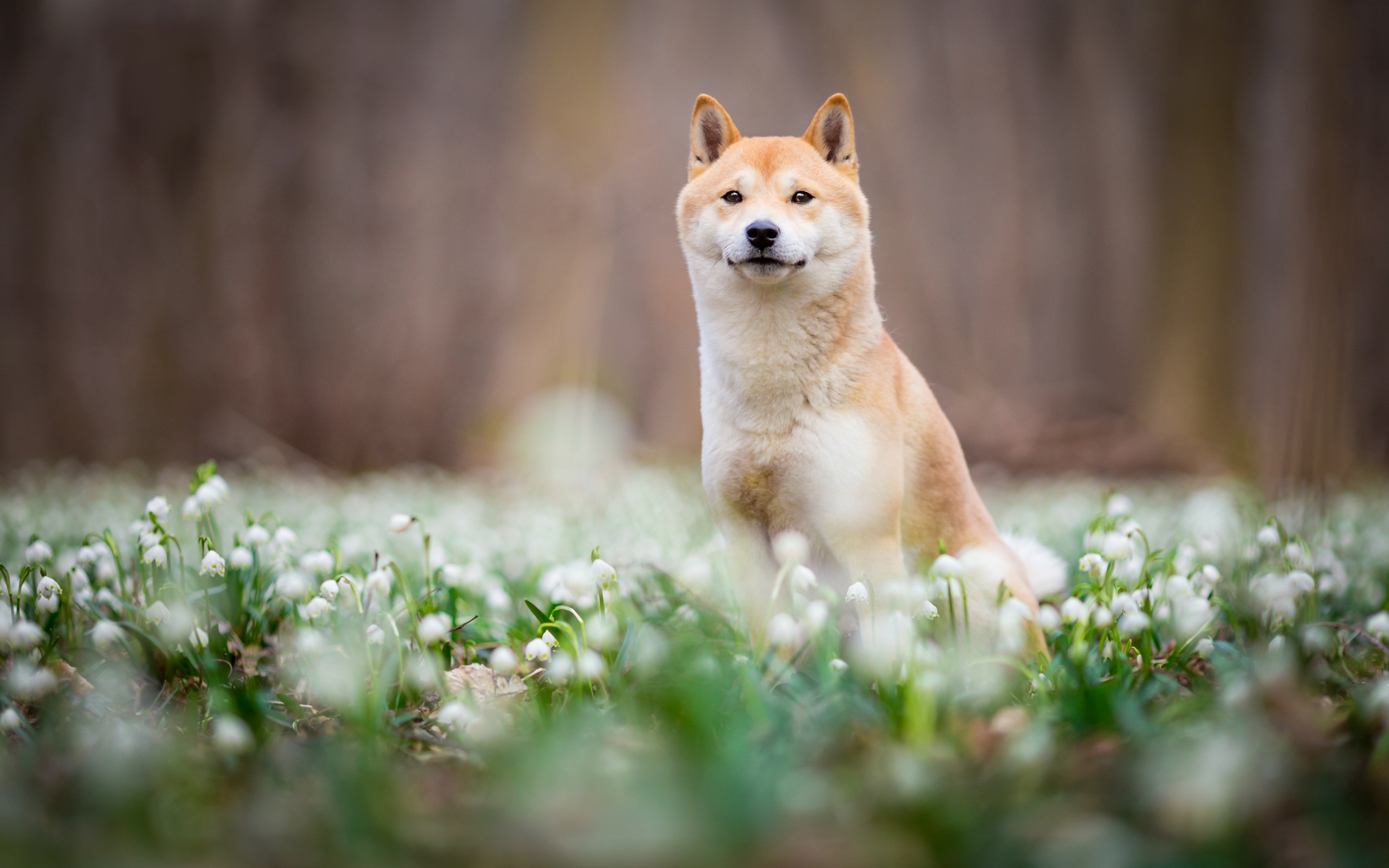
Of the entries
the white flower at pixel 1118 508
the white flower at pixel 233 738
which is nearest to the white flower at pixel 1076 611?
the white flower at pixel 1118 508

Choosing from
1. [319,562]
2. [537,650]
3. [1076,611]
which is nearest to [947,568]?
[1076,611]

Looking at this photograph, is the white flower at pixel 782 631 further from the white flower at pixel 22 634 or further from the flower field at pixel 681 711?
the white flower at pixel 22 634

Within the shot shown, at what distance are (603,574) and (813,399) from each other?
88cm

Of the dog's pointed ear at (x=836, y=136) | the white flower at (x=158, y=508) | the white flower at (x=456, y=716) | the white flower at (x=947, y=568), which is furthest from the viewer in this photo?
the dog's pointed ear at (x=836, y=136)

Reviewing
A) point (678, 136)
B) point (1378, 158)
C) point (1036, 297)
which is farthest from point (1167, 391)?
point (678, 136)

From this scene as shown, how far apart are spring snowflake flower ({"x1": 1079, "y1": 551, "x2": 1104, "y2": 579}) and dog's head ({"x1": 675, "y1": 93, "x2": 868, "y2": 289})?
3.70 feet

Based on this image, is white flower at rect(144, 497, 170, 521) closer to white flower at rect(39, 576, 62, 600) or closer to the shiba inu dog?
white flower at rect(39, 576, 62, 600)

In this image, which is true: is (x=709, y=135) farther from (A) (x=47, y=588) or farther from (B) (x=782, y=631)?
(A) (x=47, y=588)

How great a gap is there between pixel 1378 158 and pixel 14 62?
12.4 metres

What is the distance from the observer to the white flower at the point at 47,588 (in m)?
2.31

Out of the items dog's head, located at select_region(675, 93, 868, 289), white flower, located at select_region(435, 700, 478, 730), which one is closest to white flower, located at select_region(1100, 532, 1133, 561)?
dog's head, located at select_region(675, 93, 868, 289)

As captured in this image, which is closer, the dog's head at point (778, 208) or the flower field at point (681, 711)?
the flower field at point (681, 711)

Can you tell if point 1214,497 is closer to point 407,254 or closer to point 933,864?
point 933,864

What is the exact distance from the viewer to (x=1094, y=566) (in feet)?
7.59
